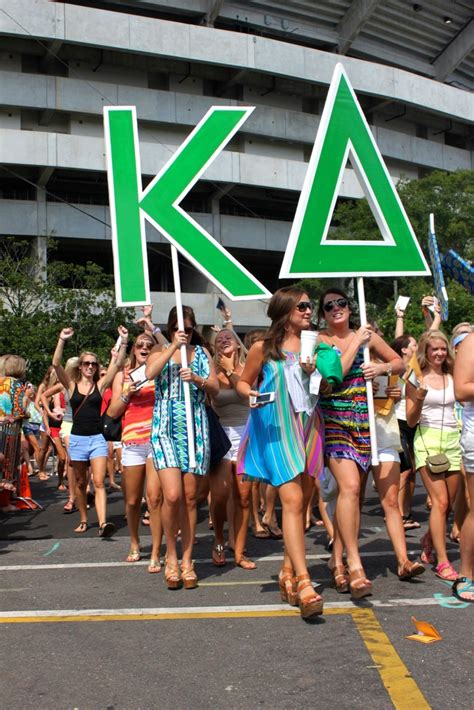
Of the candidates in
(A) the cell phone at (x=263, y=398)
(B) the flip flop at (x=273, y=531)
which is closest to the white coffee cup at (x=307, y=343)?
(A) the cell phone at (x=263, y=398)

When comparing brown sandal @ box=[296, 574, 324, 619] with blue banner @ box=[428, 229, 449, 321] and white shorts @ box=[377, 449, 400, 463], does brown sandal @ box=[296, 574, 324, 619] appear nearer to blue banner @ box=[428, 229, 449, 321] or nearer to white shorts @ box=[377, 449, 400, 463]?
white shorts @ box=[377, 449, 400, 463]

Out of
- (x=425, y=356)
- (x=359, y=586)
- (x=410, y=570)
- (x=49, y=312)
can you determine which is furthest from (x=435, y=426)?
(x=49, y=312)

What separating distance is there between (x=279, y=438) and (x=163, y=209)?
1.96 meters

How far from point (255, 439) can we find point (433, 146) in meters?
37.9

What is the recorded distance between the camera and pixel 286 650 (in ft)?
14.0

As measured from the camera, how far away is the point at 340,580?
544 centimetres

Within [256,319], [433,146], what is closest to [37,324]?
[256,319]

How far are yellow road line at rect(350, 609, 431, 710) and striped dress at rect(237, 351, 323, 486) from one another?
3.07 feet

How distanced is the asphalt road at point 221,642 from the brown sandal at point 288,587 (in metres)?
0.08

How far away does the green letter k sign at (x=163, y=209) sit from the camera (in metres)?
6.22

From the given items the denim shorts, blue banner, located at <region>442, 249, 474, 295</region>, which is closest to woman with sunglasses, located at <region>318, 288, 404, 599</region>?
the denim shorts

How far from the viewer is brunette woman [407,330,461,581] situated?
6.15 m

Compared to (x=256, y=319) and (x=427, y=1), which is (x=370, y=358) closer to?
(x=256, y=319)

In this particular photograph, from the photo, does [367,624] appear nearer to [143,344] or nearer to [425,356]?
[425,356]
